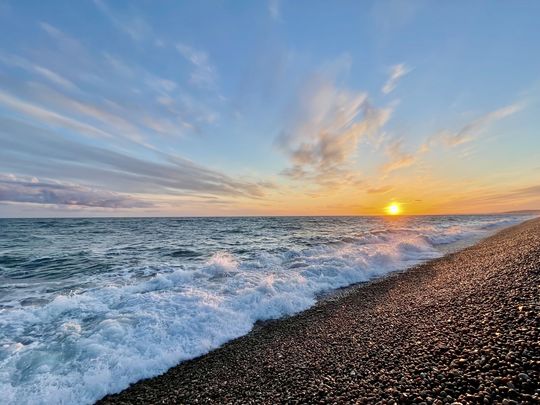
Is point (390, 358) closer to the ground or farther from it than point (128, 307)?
farther from it

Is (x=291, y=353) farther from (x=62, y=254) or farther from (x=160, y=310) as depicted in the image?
(x=62, y=254)

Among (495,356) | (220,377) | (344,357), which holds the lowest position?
(220,377)

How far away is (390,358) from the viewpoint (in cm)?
577

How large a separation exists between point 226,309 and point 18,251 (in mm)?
24944

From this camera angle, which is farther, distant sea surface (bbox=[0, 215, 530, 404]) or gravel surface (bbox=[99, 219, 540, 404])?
distant sea surface (bbox=[0, 215, 530, 404])

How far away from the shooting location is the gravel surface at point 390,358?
443cm

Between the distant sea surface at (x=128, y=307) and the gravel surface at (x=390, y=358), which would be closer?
the gravel surface at (x=390, y=358)

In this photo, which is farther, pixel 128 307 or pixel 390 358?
pixel 128 307

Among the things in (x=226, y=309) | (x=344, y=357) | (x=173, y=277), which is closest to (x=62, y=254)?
(x=173, y=277)

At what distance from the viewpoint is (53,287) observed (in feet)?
43.1

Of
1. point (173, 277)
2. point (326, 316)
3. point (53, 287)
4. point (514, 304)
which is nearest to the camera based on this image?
point (514, 304)

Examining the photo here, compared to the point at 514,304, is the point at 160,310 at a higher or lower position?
lower

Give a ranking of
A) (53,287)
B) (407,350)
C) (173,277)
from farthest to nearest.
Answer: (173,277), (53,287), (407,350)

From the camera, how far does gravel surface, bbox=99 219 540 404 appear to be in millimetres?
4430
